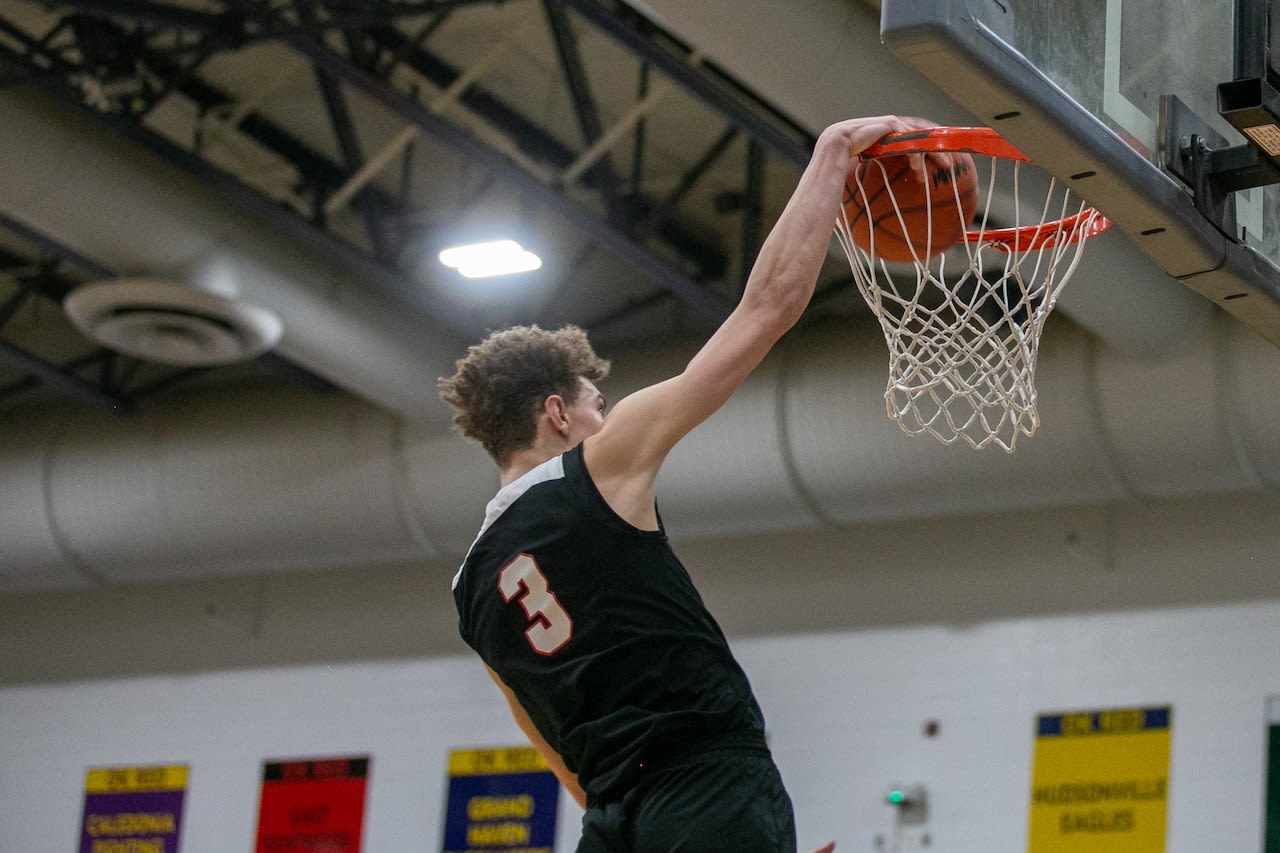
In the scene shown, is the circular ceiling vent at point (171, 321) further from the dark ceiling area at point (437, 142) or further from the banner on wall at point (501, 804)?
the banner on wall at point (501, 804)

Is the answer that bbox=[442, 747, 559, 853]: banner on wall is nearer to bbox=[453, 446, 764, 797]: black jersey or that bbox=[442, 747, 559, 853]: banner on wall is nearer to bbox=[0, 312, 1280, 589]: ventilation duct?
bbox=[0, 312, 1280, 589]: ventilation duct

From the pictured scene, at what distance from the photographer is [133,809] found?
13.0m

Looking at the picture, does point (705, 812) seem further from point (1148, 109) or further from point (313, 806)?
point (313, 806)

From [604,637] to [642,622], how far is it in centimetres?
8

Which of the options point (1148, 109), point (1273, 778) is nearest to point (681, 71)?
point (1148, 109)

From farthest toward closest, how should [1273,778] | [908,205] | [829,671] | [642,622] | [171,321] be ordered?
[829,671] → [171,321] → [1273,778] → [908,205] → [642,622]

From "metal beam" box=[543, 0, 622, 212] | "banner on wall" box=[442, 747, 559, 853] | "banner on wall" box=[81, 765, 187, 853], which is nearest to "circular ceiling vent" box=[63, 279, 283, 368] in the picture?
"metal beam" box=[543, 0, 622, 212]

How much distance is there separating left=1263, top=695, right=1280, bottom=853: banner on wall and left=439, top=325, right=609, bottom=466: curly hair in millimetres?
6520

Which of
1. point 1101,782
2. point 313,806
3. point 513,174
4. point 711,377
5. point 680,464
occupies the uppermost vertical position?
point 513,174

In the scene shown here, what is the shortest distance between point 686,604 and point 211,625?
33.6 ft

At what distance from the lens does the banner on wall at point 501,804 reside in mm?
11562

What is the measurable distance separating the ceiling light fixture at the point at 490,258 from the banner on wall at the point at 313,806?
381 centimetres

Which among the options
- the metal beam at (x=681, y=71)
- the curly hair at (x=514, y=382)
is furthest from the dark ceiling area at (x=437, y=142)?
the curly hair at (x=514, y=382)

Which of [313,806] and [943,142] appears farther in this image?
[313,806]
